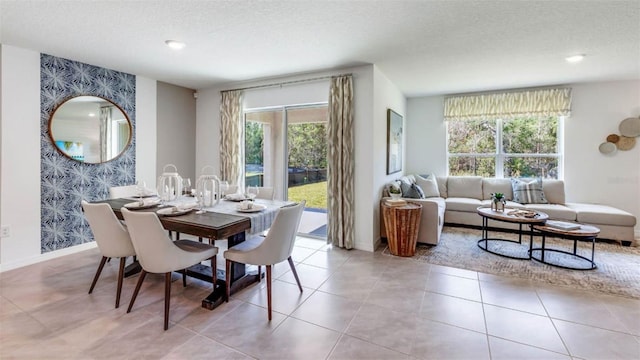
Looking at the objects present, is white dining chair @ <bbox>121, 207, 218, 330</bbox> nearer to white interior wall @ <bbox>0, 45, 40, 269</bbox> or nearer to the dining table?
the dining table

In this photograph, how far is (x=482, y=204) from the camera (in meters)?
4.84

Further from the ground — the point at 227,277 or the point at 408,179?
the point at 408,179

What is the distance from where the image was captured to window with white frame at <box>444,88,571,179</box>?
5008 millimetres

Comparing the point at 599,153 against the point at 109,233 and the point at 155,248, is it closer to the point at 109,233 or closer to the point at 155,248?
the point at 155,248

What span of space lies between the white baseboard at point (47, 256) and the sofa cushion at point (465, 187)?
5812 mm

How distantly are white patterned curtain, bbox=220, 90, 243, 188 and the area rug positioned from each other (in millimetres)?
2756

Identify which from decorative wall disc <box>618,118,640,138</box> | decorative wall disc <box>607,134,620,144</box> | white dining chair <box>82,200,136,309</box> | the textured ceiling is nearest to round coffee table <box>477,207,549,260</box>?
the textured ceiling

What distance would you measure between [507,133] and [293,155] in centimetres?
401

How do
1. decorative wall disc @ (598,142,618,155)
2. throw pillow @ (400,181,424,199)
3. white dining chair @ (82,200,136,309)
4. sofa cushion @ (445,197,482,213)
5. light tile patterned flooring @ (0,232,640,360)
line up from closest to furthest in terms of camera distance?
light tile patterned flooring @ (0,232,640,360)
white dining chair @ (82,200,136,309)
throw pillow @ (400,181,424,199)
decorative wall disc @ (598,142,618,155)
sofa cushion @ (445,197,482,213)

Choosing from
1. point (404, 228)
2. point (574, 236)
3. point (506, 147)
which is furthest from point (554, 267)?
point (506, 147)

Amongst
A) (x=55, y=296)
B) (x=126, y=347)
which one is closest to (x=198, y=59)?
(x=55, y=296)

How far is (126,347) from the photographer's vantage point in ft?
6.26

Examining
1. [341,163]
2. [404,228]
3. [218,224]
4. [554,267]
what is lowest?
[554,267]

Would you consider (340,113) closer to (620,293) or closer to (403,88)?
(403,88)
